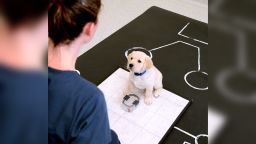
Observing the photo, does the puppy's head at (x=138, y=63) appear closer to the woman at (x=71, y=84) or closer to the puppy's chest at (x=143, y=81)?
the puppy's chest at (x=143, y=81)

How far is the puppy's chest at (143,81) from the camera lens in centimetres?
127

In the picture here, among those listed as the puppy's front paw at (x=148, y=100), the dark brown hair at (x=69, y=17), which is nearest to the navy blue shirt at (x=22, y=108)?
the dark brown hair at (x=69, y=17)

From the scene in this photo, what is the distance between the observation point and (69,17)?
56 centimetres

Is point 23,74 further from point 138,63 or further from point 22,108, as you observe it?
point 138,63

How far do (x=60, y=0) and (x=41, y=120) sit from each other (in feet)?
0.94

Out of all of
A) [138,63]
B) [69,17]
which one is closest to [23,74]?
[69,17]

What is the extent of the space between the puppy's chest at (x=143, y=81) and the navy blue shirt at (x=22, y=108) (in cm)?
97

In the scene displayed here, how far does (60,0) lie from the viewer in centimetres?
54

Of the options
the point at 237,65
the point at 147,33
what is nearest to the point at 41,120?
the point at 237,65

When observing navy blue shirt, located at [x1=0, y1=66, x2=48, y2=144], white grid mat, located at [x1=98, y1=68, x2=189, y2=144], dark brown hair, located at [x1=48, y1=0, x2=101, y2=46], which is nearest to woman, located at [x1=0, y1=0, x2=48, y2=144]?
navy blue shirt, located at [x1=0, y1=66, x2=48, y2=144]

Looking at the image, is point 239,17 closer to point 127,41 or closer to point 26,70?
point 26,70

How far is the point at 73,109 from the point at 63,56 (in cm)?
11

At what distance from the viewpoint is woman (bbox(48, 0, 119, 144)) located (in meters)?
0.57

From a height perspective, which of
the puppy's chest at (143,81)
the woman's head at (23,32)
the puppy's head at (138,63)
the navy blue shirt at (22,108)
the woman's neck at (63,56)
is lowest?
the puppy's chest at (143,81)
